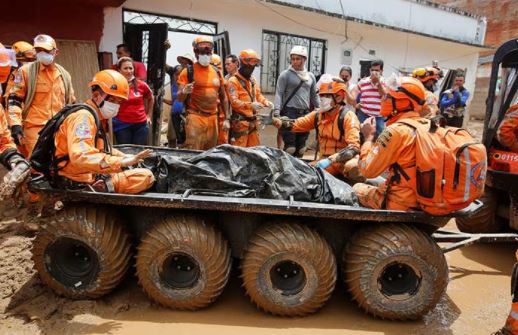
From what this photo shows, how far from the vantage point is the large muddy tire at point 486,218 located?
454 cm

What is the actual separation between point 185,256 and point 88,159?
3.36 feet

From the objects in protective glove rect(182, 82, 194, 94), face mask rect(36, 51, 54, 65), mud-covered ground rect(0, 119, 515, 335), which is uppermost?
face mask rect(36, 51, 54, 65)

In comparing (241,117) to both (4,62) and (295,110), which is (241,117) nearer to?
Result: (295,110)

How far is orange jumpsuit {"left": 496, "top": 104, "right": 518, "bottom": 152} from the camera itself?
13.9 ft

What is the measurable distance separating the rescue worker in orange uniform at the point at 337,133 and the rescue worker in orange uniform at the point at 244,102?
52.6 inches

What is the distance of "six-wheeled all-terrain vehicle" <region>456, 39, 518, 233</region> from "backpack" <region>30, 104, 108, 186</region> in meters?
3.93

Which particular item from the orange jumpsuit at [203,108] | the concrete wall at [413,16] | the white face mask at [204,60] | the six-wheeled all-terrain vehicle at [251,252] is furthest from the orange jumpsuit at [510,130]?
the concrete wall at [413,16]

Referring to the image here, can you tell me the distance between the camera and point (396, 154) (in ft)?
10.1

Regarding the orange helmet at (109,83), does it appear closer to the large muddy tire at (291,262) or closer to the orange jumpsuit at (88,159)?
the orange jumpsuit at (88,159)

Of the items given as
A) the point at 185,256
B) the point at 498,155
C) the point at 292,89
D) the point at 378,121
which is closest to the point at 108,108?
the point at 185,256

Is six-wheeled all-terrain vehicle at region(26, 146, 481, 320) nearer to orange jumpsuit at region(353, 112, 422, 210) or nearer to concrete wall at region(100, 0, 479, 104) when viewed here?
orange jumpsuit at region(353, 112, 422, 210)

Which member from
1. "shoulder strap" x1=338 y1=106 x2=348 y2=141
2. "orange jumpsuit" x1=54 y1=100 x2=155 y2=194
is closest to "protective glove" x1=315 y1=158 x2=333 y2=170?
"shoulder strap" x1=338 y1=106 x2=348 y2=141

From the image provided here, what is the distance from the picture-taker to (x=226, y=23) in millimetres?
8641

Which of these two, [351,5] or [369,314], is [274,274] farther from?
[351,5]
